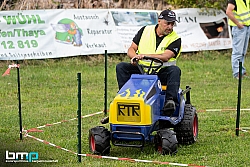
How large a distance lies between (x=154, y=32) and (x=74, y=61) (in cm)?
788

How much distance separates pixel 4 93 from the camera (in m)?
12.3

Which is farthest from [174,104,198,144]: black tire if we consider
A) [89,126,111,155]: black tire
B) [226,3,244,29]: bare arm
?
[226,3,244,29]: bare arm

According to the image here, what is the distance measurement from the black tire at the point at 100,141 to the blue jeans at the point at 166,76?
0.86 metres

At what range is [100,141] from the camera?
24.0ft

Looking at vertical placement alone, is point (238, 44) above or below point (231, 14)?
below

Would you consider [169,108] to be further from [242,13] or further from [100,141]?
[242,13]

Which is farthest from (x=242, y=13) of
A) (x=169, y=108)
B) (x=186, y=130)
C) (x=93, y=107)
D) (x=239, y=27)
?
(x=169, y=108)

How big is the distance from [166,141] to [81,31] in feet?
30.5

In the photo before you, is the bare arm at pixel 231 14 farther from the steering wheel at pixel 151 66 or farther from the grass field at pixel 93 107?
the steering wheel at pixel 151 66

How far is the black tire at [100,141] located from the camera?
7.31m

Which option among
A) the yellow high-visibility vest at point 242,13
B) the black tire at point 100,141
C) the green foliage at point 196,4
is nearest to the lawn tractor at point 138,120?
the black tire at point 100,141

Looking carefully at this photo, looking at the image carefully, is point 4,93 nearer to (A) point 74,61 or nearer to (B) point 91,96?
(B) point 91,96

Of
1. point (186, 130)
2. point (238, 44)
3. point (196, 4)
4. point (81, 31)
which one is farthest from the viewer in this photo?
point (196, 4)

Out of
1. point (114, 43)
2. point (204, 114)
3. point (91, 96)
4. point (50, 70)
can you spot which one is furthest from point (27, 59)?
point (204, 114)
